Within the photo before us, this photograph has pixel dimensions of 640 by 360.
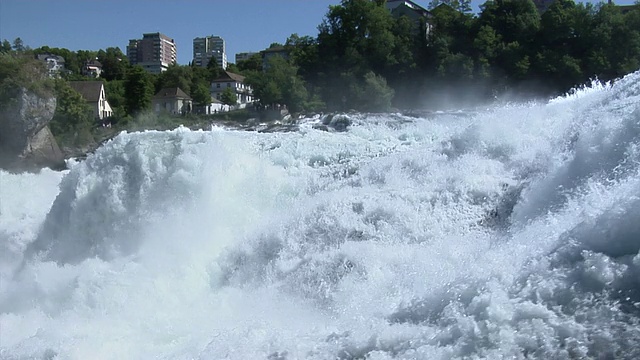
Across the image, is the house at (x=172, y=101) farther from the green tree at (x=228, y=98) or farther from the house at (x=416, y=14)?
the house at (x=416, y=14)

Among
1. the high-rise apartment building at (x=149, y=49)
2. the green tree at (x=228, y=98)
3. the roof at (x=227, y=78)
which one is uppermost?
the high-rise apartment building at (x=149, y=49)

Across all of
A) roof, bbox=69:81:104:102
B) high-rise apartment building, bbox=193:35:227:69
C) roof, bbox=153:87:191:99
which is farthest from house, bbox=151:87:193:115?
high-rise apartment building, bbox=193:35:227:69

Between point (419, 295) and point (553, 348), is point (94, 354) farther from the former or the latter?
point (553, 348)

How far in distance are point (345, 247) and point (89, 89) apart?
33397 mm

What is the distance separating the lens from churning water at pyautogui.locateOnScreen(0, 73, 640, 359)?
3.59 m

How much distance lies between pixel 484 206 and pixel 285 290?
6.61 ft

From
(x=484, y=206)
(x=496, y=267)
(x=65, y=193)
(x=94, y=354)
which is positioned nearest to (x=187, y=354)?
(x=94, y=354)

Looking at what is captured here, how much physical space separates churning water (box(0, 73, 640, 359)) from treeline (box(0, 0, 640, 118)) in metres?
21.5

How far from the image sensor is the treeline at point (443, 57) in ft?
94.3

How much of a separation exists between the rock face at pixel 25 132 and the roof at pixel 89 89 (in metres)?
16.2

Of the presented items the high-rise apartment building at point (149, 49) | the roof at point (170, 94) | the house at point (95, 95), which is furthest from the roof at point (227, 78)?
the high-rise apartment building at point (149, 49)

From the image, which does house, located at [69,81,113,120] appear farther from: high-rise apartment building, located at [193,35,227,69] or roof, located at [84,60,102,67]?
high-rise apartment building, located at [193,35,227,69]

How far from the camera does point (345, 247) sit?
5.84m

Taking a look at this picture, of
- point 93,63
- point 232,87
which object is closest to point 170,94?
point 232,87
